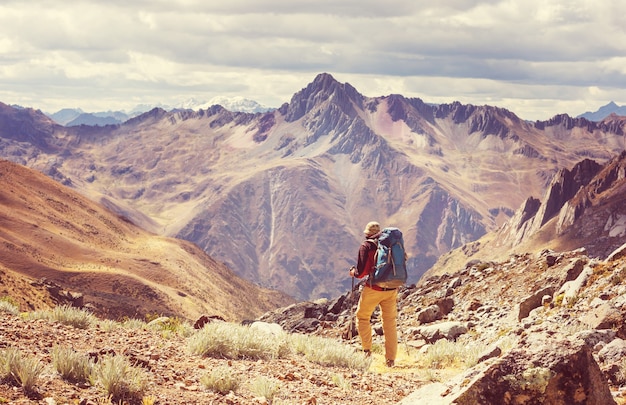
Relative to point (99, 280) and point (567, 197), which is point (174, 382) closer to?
point (99, 280)

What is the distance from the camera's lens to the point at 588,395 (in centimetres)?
733

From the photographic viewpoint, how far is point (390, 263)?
14391mm

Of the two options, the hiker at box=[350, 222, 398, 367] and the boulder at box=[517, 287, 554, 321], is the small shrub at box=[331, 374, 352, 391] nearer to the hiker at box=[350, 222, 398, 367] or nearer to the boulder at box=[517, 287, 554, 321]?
the hiker at box=[350, 222, 398, 367]

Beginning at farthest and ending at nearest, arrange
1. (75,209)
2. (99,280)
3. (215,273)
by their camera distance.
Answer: (215,273) < (75,209) < (99,280)

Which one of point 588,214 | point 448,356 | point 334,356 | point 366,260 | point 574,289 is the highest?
point 366,260

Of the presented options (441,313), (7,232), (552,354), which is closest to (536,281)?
(441,313)

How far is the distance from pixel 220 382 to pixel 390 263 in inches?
240

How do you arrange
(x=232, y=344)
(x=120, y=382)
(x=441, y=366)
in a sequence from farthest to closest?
1. (x=441, y=366)
2. (x=232, y=344)
3. (x=120, y=382)

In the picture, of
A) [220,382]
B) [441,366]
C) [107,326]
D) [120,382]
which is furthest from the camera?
[441,366]

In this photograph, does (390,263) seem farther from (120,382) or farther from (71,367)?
(71,367)

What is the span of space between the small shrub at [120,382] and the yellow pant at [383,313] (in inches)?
279

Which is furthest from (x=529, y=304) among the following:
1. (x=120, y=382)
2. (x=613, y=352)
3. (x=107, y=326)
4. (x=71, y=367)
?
(x=71, y=367)

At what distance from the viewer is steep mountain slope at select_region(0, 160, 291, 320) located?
67.0 meters

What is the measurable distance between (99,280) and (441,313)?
62.5 meters
